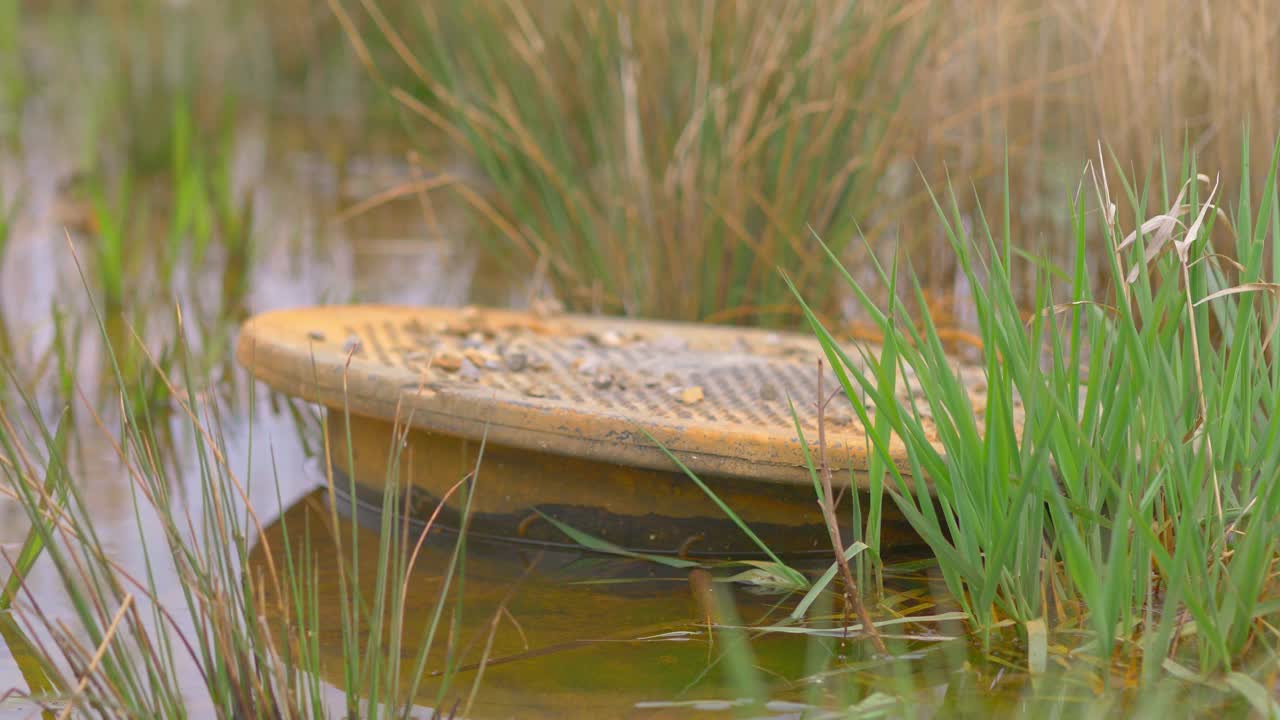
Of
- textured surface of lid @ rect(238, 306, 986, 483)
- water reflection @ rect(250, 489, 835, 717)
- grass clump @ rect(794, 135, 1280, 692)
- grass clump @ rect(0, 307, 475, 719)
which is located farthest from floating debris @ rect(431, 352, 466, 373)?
grass clump @ rect(794, 135, 1280, 692)

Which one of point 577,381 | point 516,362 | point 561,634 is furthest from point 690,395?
point 561,634

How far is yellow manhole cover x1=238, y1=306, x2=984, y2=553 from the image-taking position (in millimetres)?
1810

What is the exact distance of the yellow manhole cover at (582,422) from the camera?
5.94ft

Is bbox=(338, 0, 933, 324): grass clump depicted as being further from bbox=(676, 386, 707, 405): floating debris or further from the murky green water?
the murky green water

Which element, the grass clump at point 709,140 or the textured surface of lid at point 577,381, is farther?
the grass clump at point 709,140

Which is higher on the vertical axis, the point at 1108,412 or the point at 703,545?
the point at 1108,412

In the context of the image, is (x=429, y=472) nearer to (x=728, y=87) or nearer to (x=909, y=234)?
(x=728, y=87)

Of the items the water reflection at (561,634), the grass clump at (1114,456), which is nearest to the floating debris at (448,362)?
the water reflection at (561,634)

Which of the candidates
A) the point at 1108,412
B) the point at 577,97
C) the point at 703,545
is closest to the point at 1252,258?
the point at 1108,412

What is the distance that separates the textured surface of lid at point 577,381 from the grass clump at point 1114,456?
15cm

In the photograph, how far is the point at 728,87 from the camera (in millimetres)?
2719

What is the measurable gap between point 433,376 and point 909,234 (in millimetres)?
1287

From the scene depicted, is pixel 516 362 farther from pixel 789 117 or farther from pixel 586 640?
pixel 789 117

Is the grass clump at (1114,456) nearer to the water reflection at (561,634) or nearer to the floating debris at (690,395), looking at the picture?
the water reflection at (561,634)
